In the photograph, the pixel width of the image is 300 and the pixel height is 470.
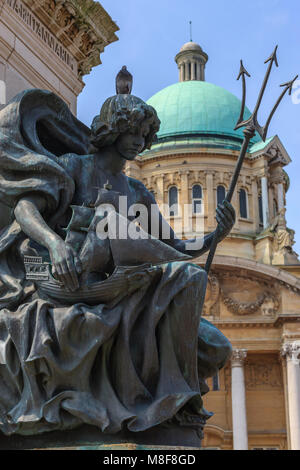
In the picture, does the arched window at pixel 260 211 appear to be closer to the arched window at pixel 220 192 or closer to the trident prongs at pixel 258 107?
the arched window at pixel 220 192

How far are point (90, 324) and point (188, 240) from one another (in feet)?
3.22

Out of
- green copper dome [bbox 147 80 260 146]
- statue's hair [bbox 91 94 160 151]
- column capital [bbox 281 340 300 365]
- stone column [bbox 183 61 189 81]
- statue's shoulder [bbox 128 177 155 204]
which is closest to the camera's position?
statue's hair [bbox 91 94 160 151]

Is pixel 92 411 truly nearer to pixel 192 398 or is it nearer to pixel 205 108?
pixel 192 398

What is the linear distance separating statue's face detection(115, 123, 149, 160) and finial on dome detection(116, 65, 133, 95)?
25 centimetres

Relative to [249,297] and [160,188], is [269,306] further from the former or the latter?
[160,188]

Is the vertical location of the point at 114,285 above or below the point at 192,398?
above

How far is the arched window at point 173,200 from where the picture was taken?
3931 centimetres

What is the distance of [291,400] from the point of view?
1243 inches

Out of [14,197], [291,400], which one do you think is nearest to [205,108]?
[291,400]

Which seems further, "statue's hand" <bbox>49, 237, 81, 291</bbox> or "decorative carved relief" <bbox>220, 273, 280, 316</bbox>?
"decorative carved relief" <bbox>220, 273, 280, 316</bbox>

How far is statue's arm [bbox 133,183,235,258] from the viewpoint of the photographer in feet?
11.7

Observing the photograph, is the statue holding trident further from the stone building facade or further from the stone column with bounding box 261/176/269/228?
the stone column with bounding box 261/176/269/228

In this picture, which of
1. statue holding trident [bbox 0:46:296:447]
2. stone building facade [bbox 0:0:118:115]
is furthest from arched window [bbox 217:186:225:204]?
statue holding trident [bbox 0:46:296:447]

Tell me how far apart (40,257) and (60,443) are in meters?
0.71
